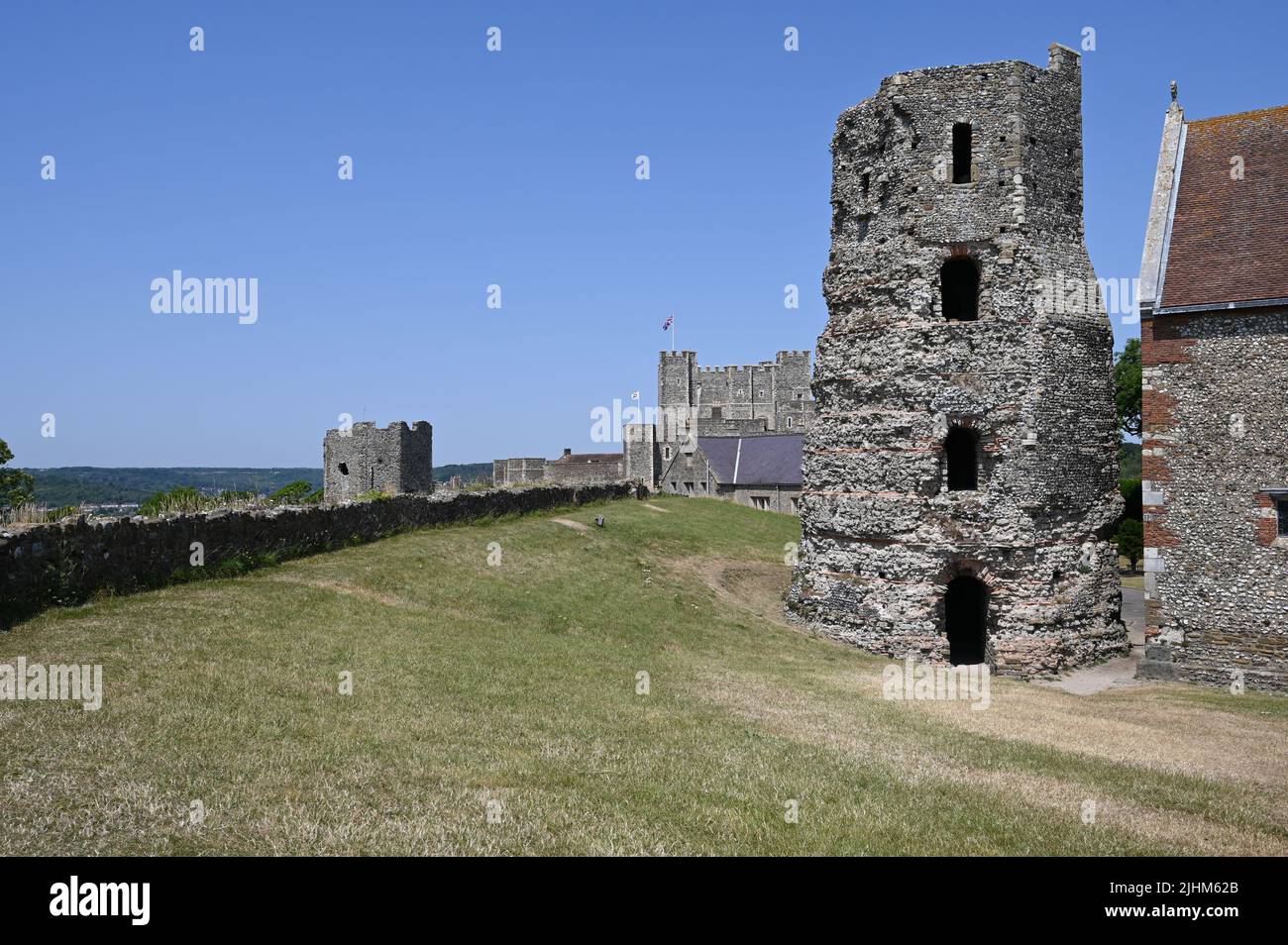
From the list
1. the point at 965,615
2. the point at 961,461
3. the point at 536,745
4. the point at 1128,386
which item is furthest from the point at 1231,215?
the point at 1128,386

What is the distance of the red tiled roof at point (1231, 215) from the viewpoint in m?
20.8

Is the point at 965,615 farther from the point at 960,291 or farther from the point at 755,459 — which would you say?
the point at 755,459

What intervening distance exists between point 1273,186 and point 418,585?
21.3m

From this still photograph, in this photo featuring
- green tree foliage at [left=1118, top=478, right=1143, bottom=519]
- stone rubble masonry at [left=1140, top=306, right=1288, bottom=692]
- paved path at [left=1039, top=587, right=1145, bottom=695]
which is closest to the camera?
stone rubble masonry at [left=1140, top=306, right=1288, bottom=692]

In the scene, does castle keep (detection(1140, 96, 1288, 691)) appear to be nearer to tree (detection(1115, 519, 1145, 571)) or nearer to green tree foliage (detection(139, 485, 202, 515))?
green tree foliage (detection(139, 485, 202, 515))

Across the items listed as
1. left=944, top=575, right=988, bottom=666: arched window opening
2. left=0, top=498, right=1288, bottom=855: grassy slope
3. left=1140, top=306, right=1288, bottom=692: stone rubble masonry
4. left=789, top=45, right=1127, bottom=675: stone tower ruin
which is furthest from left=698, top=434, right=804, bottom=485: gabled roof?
left=0, top=498, right=1288, bottom=855: grassy slope

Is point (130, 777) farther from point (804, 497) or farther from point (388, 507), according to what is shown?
point (804, 497)

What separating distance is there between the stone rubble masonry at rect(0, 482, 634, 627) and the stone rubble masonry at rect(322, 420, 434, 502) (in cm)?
2195

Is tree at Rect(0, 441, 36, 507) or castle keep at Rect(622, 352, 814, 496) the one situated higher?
castle keep at Rect(622, 352, 814, 496)

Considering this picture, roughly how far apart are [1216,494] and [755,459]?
44982 millimetres

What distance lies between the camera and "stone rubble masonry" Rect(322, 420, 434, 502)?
4778 centimetres

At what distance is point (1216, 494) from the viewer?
2059cm

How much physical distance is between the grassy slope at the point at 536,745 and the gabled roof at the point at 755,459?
139 feet

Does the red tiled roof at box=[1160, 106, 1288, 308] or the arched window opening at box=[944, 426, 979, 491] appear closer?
the red tiled roof at box=[1160, 106, 1288, 308]
